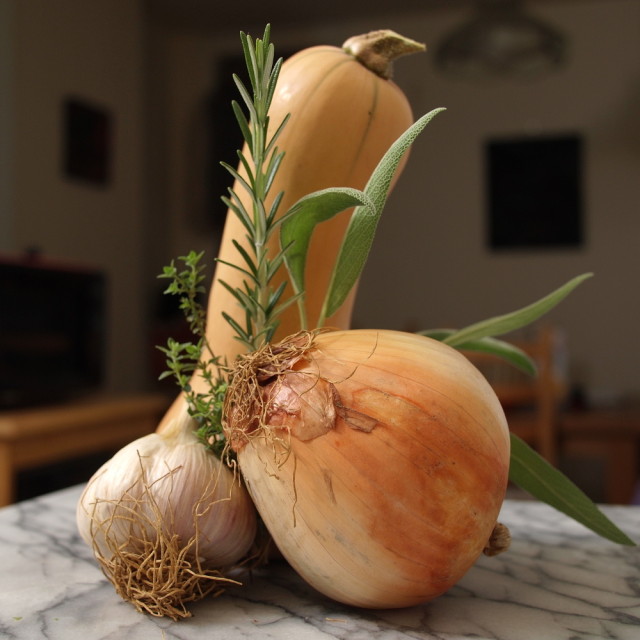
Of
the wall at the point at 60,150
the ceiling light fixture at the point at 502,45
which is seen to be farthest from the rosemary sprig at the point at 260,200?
the wall at the point at 60,150

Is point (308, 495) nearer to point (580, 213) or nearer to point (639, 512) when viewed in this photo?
point (639, 512)

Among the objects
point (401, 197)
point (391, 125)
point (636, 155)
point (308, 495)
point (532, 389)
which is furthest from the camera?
point (401, 197)

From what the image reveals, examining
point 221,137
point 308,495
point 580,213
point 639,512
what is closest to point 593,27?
point 580,213

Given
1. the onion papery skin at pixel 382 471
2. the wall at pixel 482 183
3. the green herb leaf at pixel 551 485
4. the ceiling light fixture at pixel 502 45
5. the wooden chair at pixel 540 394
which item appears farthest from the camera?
the wall at pixel 482 183

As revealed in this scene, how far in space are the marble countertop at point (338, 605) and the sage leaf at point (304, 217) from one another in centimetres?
17

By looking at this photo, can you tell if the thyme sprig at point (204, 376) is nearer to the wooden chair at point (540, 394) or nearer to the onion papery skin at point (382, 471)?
the onion papery skin at point (382, 471)

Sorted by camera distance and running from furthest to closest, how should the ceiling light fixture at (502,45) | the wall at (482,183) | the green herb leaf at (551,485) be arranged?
the wall at (482,183) < the ceiling light fixture at (502,45) < the green herb leaf at (551,485)

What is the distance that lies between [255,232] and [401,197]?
10.9 ft

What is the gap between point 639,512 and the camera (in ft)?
1.91

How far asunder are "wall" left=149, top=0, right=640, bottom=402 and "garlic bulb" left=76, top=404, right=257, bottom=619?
316 centimetres

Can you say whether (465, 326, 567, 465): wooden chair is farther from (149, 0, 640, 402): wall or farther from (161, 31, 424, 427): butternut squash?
(161, 31, 424, 427): butternut squash

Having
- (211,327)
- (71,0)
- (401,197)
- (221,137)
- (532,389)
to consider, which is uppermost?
(71,0)

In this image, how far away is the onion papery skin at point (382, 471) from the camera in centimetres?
31

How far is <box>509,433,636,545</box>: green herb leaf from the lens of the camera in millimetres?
408
